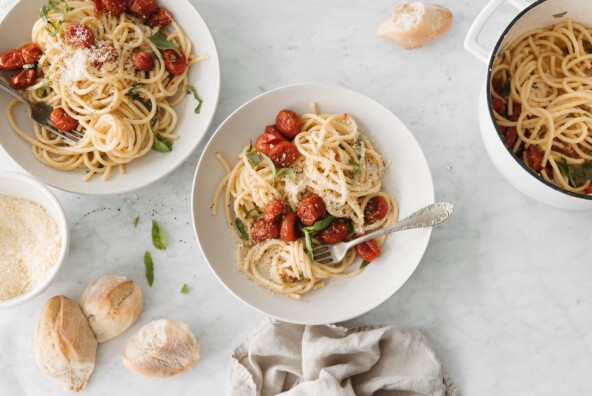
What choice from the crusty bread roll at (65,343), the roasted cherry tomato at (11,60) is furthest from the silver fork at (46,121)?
the crusty bread roll at (65,343)

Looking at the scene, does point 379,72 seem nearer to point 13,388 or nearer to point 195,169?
point 195,169

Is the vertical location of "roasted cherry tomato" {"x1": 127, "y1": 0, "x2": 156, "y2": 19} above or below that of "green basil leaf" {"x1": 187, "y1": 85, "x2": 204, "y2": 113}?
above

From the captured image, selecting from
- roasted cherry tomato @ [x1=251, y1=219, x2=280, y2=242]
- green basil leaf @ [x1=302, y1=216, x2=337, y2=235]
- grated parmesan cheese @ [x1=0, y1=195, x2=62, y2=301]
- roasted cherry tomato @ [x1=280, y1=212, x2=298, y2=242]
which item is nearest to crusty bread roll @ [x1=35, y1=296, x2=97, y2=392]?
grated parmesan cheese @ [x1=0, y1=195, x2=62, y2=301]

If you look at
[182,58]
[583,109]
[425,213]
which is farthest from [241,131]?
[583,109]

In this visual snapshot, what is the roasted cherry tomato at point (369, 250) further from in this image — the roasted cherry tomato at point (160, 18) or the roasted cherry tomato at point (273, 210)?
the roasted cherry tomato at point (160, 18)

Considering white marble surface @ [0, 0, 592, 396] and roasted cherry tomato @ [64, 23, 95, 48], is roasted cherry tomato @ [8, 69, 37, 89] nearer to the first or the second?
roasted cherry tomato @ [64, 23, 95, 48]

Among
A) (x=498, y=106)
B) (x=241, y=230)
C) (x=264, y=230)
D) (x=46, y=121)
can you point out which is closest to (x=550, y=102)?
(x=498, y=106)
